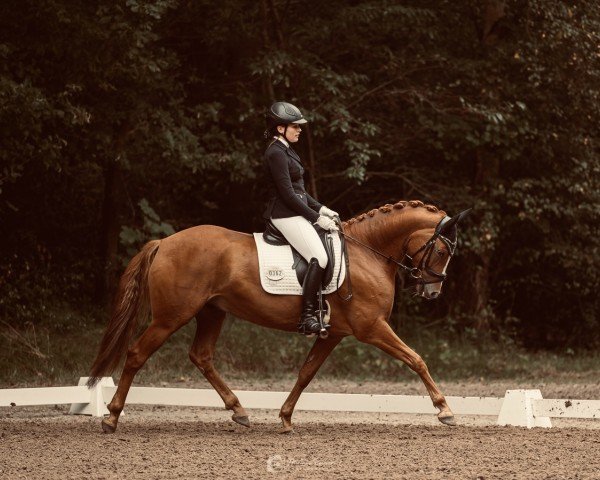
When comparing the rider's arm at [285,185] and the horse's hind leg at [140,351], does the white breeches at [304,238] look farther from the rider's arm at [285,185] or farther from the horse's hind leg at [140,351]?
the horse's hind leg at [140,351]

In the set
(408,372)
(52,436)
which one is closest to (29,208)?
(408,372)

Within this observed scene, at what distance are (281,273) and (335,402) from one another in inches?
57.7

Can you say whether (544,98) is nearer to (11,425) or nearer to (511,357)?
(511,357)

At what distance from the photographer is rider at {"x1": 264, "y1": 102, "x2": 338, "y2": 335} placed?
922 cm

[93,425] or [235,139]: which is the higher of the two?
[235,139]

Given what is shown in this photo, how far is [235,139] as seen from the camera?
17.2 metres

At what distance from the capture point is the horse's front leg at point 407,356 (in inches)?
359

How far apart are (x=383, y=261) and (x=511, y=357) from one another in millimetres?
8975

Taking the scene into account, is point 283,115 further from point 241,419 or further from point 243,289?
point 241,419

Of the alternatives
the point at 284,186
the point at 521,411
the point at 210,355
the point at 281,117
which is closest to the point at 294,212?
the point at 284,186

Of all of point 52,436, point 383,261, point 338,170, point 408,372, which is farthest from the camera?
point 338,170

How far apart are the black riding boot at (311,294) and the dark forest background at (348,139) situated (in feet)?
23.5

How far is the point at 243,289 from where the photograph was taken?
9398mm

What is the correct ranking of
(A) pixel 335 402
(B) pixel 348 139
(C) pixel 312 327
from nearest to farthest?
(C) pixel 312 327 < (A) pixel 335 402 < (B) pixel 348 139
